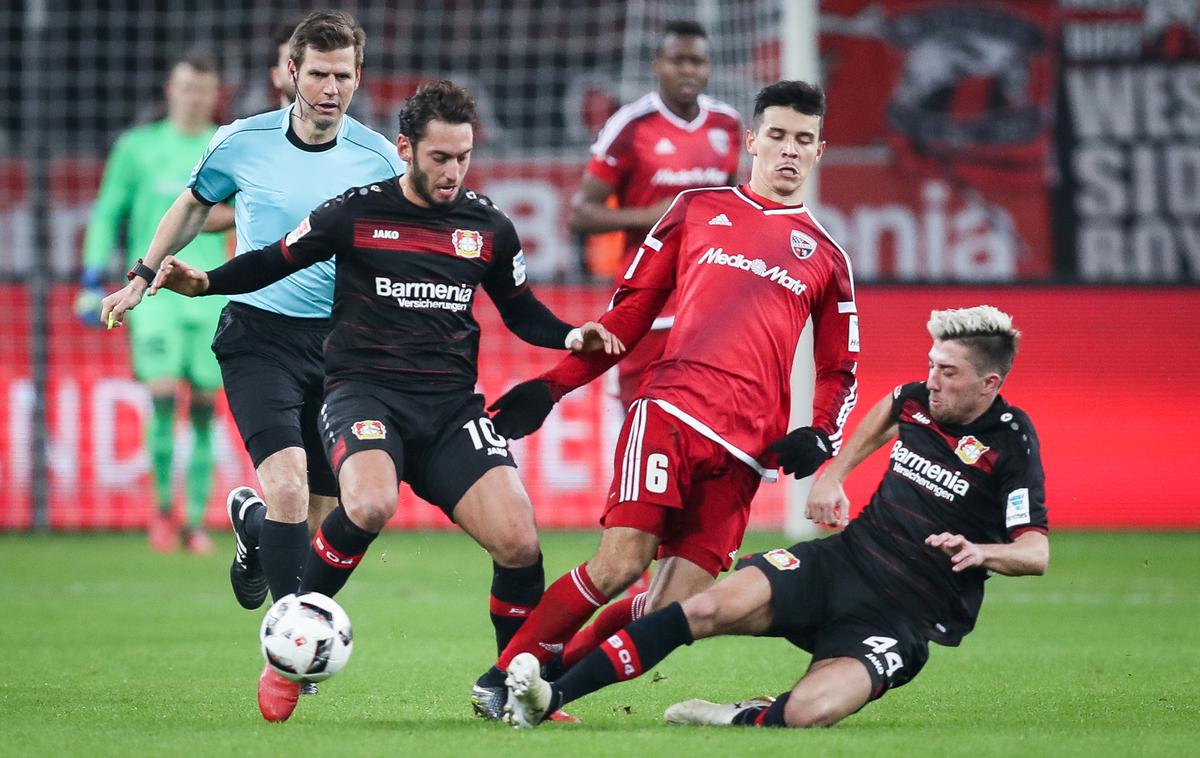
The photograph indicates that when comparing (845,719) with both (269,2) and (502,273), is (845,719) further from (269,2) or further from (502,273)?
(269,2)

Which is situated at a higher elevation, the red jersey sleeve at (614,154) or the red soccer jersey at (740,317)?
the red jersey sleeve at (614,154)

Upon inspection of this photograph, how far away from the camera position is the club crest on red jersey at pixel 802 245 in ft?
19.0

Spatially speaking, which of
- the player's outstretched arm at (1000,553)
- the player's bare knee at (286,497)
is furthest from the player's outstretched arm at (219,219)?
the player's outstretched arm at (1000,553)

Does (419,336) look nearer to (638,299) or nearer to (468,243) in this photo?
(468,243)

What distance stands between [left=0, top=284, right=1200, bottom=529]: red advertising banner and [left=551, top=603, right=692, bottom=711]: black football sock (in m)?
7.36

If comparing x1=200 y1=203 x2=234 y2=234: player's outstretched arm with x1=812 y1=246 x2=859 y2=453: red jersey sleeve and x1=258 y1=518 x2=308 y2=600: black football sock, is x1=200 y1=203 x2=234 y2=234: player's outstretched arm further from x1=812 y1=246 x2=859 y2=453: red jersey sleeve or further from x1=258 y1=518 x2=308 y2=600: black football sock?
x1=812 y1=246 x2=859 y2=453: red jersey sleeve

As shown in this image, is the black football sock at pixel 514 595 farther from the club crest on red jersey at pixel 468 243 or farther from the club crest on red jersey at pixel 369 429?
the club crest on red jersey at pixel 468 243

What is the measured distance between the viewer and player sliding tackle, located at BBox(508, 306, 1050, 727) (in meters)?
5.24

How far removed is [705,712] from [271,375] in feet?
6.80

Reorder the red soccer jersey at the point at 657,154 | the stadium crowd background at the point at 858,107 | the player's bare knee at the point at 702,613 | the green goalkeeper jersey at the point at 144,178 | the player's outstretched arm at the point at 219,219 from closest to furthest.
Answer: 1. the player's bare knee at the point at 702,613
2. the player's outstretched arm at the point at 219,219
3. the red soccer jersey at the point at 657,154
4. the green goalkeeper jersey at the point at 144,178
5. the stadium crowd background at the point at 858,107

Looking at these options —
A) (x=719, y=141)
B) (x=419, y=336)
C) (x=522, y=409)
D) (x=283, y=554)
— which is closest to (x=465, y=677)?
(x=283, y=554)

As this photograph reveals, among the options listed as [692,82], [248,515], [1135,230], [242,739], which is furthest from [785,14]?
[242,739]

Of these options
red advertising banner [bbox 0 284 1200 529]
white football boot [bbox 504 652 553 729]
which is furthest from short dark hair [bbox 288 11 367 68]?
red advertising banner [bbox 0 284 1200 529]

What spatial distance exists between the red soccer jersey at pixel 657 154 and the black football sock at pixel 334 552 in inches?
140
